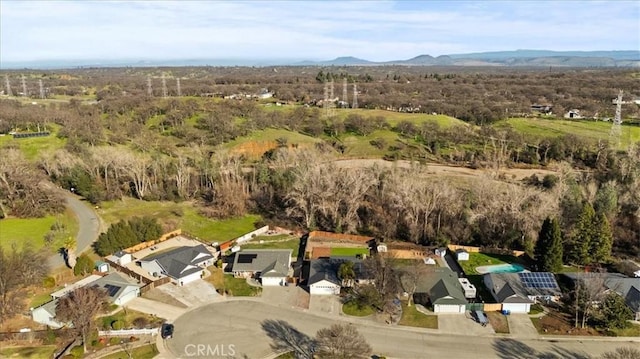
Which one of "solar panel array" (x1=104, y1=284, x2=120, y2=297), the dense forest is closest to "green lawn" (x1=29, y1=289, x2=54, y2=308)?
"solar panel array" (x1=104, y1=284, x2=120, y2=297)

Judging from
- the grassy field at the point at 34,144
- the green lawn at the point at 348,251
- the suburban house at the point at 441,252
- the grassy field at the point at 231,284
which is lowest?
the grassy field at the point at 231,284

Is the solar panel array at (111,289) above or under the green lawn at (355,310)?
above

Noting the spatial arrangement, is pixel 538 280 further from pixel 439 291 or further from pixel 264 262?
pixel 264 262

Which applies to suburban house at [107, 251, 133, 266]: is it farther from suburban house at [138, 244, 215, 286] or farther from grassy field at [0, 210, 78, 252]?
grassy field at [0, 210, 78, 252]

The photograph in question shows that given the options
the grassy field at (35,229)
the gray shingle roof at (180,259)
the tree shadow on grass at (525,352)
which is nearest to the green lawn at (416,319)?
the tree shadow on grass at (525,352)

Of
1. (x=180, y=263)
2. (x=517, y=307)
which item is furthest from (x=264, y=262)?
(x=517, y=307)

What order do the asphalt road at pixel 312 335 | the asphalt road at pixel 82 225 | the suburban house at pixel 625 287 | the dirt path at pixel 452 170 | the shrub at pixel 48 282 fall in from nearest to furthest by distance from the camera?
the asphalt road at pixel 312 335 → the suburban house at pixel 625 287 → the shrub at pixel 48 282 → the asphalt road at pixel 82 225 → the dirt path at pixel 452 170

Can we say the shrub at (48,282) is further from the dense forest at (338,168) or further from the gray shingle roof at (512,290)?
the gray shingle roof at (512,290)
